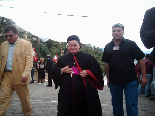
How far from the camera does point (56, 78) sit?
381 cm

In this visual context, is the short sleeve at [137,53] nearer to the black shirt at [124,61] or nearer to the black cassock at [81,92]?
the black shirt at [124,61]

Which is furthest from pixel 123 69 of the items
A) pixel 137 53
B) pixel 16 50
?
pixel 16 50

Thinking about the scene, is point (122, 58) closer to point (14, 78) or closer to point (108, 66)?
point (108, 66)

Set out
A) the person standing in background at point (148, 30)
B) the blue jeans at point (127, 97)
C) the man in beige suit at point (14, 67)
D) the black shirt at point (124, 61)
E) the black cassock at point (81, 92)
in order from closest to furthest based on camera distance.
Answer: the person standing in background at point (148, 30), the black cassock at point (81, 92), the blue jeans at point (127, 97), the black shirt at point (124, 61), the man in beige suit at point (14, 67)

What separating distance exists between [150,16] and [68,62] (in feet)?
5.78

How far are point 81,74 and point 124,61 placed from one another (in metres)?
0.94

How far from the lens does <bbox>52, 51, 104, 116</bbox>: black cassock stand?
11.7 feet

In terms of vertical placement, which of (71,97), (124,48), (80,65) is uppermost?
(124,48)

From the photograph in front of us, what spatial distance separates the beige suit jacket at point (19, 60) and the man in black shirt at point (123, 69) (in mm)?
1723

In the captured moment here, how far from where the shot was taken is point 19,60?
461cm

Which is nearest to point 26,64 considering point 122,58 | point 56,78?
point 56,78

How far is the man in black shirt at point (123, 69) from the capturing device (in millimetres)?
3959

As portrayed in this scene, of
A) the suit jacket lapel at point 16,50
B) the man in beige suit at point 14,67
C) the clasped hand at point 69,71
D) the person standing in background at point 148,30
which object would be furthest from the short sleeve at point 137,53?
the suit jacket lapel at point 16,50

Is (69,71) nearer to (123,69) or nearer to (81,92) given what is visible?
(81,92)
